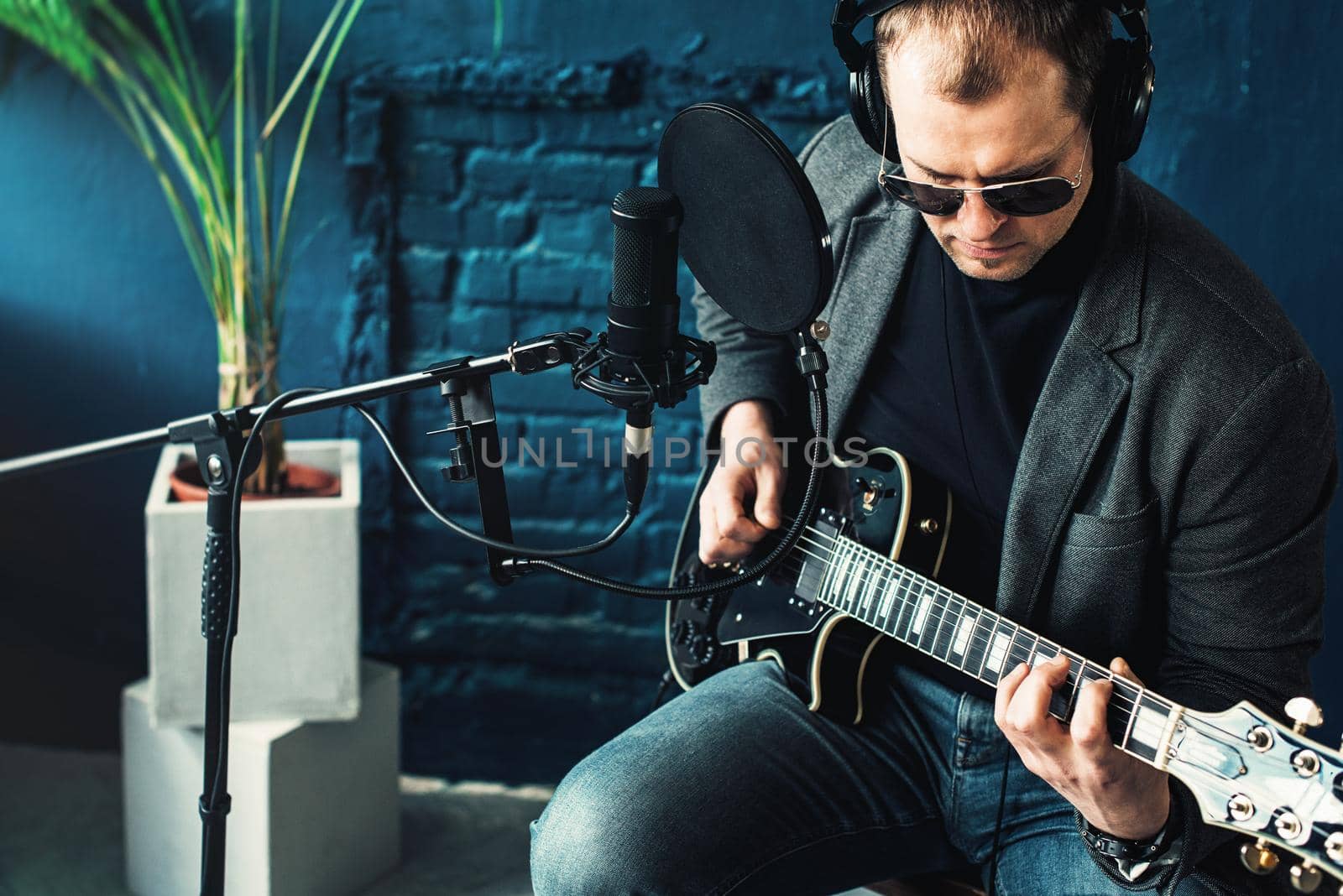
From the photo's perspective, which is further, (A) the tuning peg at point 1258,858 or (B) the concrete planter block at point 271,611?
(B) the concrete planter block at point 271,611

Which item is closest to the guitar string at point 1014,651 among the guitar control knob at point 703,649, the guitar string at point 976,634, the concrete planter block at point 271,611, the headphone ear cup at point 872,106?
the guitar string at point 976,634

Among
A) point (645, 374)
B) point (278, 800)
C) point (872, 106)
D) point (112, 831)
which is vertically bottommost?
point (112, 831)

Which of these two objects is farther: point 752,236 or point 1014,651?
point 1014,651

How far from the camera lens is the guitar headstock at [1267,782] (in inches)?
41.3

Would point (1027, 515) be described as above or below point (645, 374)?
below

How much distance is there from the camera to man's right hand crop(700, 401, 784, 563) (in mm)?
1471

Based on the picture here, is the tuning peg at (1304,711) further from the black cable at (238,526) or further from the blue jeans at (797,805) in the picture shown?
the black cable at (238,526)

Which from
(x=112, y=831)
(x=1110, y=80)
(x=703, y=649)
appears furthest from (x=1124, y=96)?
(x=112, y=831)

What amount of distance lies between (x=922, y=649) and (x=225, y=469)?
27.8 inches

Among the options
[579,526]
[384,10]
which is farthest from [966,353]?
[384,10]

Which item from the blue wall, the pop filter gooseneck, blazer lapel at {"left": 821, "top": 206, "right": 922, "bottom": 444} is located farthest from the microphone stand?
the blue wall

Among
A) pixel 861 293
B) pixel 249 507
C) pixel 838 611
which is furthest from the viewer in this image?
pixel 249 507

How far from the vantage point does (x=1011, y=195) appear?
122cm

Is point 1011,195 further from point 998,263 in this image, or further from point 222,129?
point 222,129
